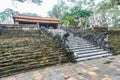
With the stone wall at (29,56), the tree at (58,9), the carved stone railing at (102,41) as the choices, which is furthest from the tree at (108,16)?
the stone wall at (29,56)

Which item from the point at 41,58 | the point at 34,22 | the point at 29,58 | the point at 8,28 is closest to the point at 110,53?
the point at 41,58

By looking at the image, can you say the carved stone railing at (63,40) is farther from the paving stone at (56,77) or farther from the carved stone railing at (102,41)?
the paving stone at (56,77)

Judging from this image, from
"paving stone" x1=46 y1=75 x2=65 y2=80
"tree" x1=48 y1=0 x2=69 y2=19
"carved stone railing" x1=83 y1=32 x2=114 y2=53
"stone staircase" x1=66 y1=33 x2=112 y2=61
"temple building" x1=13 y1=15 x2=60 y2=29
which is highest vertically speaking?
"tree" x1=48 y1=0 x2=69 y2=19

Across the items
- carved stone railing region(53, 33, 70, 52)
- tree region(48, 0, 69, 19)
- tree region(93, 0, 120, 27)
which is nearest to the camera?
carved stone railing region(53, 33, 70, 52)

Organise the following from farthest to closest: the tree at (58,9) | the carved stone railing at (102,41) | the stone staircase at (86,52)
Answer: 1. the tree at (58,9)
2. the carved stone railing at (102,41)
3. the stone staircase at (86,52)

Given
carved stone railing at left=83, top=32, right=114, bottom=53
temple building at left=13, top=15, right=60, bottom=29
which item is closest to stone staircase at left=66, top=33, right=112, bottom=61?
carved stone railing at left=83, top=32, right=114, bottom=53

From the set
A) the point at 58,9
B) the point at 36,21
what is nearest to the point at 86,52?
the point at 36,21

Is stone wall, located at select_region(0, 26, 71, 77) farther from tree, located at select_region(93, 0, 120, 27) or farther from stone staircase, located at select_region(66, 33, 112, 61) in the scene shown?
tree, located at select_region(93, 0, 120, 27)

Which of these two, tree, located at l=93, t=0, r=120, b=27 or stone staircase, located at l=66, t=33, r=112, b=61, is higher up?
tree, located at l=93, t=0, r=120, b=27

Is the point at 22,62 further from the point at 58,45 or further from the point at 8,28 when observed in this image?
the point at 8,28

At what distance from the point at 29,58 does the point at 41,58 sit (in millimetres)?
635

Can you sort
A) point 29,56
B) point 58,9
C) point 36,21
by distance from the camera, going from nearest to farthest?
point 29,56 → point 36,21 → point 58,9

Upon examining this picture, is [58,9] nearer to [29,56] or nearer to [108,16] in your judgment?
[108,16]

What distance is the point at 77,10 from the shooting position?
20.7m
